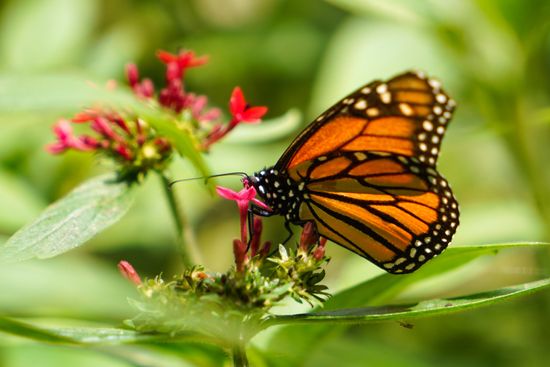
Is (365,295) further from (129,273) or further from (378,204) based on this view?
(129,273)

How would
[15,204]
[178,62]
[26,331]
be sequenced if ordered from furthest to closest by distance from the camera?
1. [15,204]
2. [178,62]
3. [26,331]

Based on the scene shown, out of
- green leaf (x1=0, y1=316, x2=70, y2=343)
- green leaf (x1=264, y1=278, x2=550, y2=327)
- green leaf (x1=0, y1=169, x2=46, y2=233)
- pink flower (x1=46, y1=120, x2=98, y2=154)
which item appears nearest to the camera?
green leaf (x1=0, y1=316, x2=70, y2=343)

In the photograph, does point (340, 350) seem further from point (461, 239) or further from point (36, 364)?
point (461, 239)

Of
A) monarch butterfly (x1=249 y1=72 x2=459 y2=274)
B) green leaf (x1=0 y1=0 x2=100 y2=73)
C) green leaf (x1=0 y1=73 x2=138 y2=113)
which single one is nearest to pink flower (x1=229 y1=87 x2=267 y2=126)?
monarch butterfly (x1=249 y1=72 x2=459 y2=274)

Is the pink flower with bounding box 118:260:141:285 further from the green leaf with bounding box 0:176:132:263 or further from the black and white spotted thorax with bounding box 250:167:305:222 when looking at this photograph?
the black and white spotted thorax with bounding box 250:167:305:222

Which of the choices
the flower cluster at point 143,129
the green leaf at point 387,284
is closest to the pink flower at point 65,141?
the flower cluster at point 143,129

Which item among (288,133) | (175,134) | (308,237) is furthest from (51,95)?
(288,133)

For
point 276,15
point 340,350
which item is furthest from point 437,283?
point 276,15
